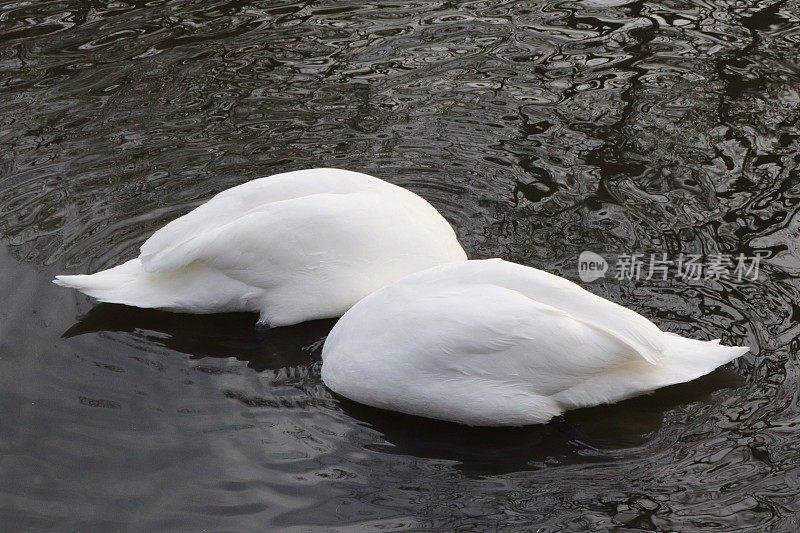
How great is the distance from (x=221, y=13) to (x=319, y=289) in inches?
188

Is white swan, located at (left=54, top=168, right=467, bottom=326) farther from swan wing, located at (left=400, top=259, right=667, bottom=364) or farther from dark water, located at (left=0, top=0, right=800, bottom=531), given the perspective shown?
swan wing, located at (left=400, top=259, right=667, bottom=364)

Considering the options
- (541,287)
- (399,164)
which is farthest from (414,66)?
(541,287)

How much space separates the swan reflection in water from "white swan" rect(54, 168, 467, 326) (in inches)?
9.6

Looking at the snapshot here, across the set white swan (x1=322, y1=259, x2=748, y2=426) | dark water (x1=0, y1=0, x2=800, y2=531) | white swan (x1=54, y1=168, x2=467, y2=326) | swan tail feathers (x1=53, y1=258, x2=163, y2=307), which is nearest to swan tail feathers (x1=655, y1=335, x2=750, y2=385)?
white swan (x1=322, y1=259, x2=748, y2=426)

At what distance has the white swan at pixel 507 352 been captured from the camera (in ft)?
18.5

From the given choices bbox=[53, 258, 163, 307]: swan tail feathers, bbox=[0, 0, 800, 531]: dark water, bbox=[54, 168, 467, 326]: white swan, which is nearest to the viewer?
bbox=[0, 0, 800, 531]: dark water

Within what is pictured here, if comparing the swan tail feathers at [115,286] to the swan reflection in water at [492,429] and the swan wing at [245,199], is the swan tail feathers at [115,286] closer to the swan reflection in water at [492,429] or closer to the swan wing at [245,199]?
the swan wing at [245,199]

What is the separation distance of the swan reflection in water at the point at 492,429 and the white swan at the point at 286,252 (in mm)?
245

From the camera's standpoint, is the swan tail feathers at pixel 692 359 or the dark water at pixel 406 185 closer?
the dark water at pixel 406 185

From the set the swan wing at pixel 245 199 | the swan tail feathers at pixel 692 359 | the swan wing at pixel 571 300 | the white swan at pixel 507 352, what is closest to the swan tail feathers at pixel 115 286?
the swan wing at pixel 245 199

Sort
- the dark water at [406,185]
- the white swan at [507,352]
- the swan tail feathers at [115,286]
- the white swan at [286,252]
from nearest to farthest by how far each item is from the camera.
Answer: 1. the dark water at [406,185]
2. the white swan at [507,352]
3. the white swan at [286,252]
4. the swan tail feathers at [115,286]

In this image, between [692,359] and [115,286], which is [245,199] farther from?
[692,359]

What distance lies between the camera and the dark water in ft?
17.9

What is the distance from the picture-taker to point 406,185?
26.0 ft
